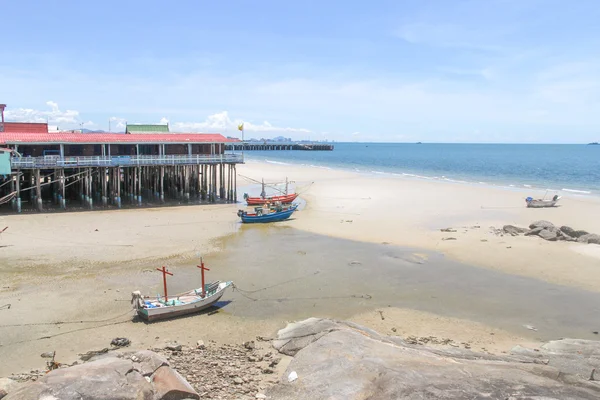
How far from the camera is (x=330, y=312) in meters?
18.2

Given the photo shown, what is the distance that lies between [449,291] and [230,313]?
31.5ft

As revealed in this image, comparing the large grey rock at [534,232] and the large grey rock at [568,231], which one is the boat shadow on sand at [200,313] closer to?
the large grey rock at [534,232]

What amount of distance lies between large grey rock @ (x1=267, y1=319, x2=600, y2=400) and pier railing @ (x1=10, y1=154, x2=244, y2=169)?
1198 inches

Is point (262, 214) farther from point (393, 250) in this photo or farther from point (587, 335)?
point (587, 335)

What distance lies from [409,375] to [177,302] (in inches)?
386

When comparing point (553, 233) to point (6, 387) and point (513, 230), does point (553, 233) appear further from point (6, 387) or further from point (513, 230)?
point (6, 387)

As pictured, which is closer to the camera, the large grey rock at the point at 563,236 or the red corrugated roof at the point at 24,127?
the large grey rock at the point at 563,236

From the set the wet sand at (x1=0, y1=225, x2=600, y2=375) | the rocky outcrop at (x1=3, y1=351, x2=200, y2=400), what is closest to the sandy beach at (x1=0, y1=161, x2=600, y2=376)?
the wet sand at (x1=0, y1=225, x2=600, y2=375)

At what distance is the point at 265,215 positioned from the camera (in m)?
34.8

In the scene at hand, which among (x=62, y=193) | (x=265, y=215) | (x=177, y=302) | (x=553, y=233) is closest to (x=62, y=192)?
(x=62, y=193)

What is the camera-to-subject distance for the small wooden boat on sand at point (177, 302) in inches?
667

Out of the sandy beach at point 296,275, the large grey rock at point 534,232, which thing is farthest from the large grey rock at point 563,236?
the sandy beach at point 296,275

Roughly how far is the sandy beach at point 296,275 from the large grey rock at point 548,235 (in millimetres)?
1176

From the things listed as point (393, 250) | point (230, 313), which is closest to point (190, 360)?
point (230, 313)
